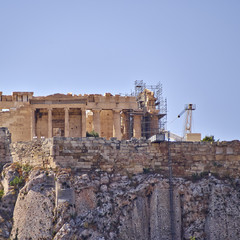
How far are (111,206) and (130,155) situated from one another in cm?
424

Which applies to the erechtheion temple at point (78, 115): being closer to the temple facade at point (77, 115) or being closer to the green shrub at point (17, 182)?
the temple facade at point (77, 115)

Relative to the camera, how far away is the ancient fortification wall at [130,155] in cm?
5331

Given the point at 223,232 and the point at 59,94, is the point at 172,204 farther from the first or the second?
the point at 59,94

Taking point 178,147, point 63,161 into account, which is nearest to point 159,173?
point 178,147

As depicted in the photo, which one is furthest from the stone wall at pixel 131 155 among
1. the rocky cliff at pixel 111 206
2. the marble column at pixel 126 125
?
the marble column at pixel 126 125

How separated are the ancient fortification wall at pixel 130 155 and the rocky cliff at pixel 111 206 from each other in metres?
0.75

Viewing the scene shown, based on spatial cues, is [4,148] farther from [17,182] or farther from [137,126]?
[137,126]

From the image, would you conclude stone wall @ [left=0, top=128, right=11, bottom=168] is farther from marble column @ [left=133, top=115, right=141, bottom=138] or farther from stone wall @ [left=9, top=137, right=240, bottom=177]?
marble column @ [left=133, top=115, right=141, bottom=138]

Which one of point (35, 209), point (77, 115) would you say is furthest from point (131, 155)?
point (77, 115)

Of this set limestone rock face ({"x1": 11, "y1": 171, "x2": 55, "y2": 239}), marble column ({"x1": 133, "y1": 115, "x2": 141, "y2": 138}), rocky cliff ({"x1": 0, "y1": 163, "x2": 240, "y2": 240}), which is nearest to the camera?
limestone rock face ({"x1": 11, "y1": 171, "x2": 55, "y2": 239})

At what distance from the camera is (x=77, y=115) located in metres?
80.2

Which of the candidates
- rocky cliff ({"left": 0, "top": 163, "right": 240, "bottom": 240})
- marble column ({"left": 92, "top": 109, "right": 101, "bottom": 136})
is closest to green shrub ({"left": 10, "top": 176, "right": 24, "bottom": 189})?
rocky cliff ({"left": 0, "top": 163, "right": 240, "bottom": 240})

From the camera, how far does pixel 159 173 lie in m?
54.1

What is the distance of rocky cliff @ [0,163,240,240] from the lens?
50031 mm
